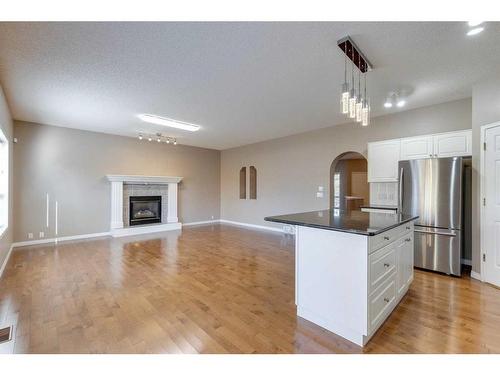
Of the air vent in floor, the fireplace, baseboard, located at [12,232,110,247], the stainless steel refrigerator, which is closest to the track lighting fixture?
the fireplace

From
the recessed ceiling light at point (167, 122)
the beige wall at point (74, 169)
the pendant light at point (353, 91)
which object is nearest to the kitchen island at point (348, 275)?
the pendant light at point (353, 91)

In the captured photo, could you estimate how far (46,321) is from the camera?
213cm

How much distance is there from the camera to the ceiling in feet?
6.78

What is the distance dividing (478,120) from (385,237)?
2632 millimetres

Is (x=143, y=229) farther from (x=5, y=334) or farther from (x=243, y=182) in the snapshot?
(x=5, y=334)

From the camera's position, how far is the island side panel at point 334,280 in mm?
1774

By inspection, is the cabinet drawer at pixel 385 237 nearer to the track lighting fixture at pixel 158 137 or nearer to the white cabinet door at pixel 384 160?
the white cabinet door at pixel 384 160

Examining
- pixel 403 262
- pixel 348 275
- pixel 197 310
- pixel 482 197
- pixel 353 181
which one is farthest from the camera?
pixel 353 181

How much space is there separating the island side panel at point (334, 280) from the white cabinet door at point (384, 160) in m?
2.97

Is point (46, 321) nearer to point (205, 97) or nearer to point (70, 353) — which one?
point (70, 353)

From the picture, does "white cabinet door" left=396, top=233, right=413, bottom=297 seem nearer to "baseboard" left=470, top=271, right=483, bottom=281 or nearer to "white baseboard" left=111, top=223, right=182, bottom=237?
"baseboard" left=470, top=271, right=483, bottom=281

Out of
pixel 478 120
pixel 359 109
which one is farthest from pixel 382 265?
pixel 478 120

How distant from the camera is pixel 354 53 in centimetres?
239

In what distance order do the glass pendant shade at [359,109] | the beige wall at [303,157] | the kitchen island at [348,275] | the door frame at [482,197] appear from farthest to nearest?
the beige wall at [303,157]
the door frame at [482,197]
the glass pendant shade at [359,109]
the kitchen island at [348,275]
